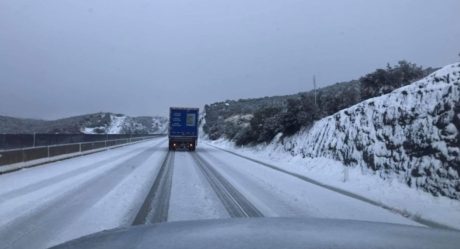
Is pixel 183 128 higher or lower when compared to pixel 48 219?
higher

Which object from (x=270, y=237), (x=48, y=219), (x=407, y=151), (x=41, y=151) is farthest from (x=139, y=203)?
(x=41, y=151)

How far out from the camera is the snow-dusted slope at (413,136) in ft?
46.8

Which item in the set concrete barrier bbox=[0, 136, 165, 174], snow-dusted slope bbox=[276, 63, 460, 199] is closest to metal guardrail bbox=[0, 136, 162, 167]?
concrete barrier bbox=[0, 136, 165, 174]

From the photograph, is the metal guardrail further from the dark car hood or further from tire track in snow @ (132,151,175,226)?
the dark car hood

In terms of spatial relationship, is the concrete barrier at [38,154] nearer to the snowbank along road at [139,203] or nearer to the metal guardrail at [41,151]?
the metal guardrail at [41,151]

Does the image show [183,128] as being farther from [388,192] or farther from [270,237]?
[270,237]

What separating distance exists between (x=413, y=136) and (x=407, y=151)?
1.66 feet

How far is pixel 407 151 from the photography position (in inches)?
662

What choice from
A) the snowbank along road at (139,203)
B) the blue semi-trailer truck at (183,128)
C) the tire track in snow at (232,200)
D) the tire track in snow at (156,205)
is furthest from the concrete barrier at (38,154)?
the blue semi-trailer truck at (183,128)

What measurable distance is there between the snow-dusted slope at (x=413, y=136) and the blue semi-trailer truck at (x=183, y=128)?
24.0 meters

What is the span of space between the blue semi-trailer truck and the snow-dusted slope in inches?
946

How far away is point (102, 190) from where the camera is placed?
1471 cm

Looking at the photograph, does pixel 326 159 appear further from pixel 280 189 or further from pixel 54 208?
pixel 54 208

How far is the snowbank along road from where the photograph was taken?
9.32 meters
